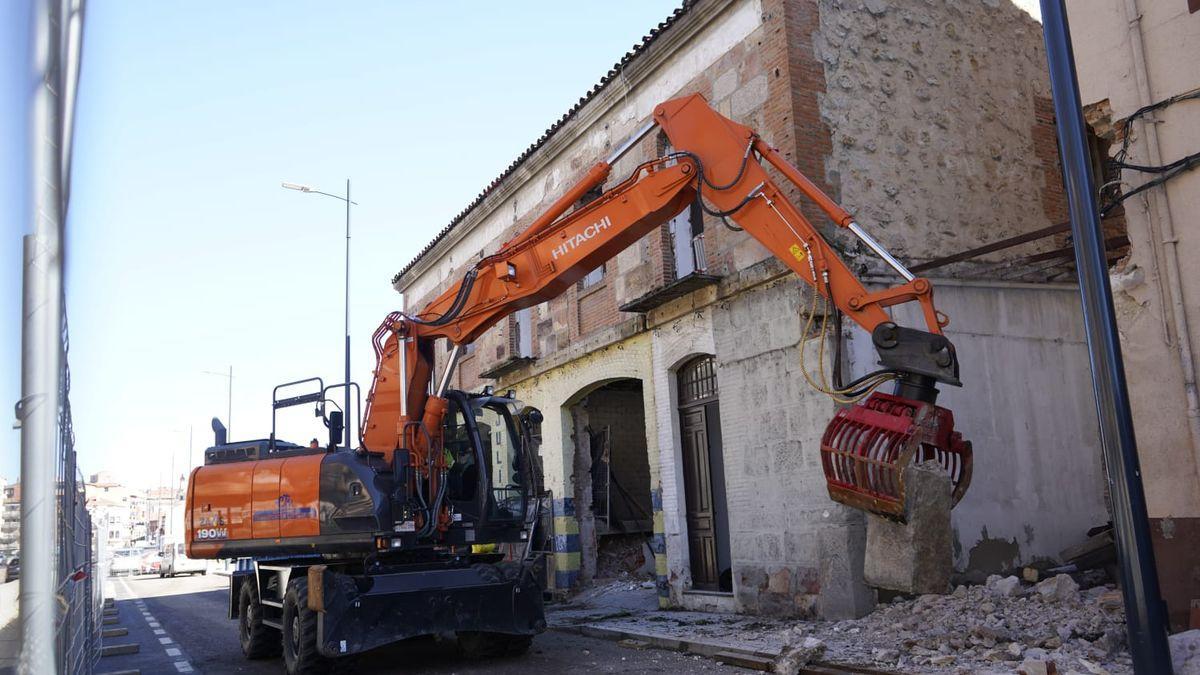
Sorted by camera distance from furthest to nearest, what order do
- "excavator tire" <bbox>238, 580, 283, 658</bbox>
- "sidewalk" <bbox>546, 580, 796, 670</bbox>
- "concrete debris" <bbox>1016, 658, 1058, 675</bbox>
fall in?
"excavator tire" <bbox>238, 580, 283, 658</bbox> → "sidewalk" <bbox>546, 580, 796, 670</bbox> → "concrete debris" <bbox>1016, 658, 1058, 675</bbox>

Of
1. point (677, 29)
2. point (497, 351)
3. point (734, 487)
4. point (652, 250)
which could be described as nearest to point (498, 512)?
point (734, 487)

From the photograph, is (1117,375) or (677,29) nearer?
(1117,375)

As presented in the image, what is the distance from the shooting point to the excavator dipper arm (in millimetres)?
7270

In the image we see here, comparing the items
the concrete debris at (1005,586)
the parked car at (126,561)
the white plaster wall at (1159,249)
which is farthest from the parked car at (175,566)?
the white plaster wall at (1159,249)

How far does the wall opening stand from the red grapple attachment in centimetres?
923

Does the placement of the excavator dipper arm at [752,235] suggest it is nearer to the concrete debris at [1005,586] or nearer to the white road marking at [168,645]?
the concrete debris at [1005,586]

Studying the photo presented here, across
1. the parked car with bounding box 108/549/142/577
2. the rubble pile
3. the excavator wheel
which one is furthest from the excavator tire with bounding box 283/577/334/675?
the parked car with bounding box 108/549/142/577

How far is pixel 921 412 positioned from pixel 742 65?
6.80 meters

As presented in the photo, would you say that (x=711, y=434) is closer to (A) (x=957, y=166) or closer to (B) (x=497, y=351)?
(A) (x=957, y=166)

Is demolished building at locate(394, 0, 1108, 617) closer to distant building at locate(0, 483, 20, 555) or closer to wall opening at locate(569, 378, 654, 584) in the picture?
wall opening at locate(569, 378, 654, 584)

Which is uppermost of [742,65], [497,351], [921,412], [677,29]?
[677,29]

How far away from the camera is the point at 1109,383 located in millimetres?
6078

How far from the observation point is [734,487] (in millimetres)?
12266

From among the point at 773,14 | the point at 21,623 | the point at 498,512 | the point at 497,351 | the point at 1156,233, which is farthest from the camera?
the point at 497,351
